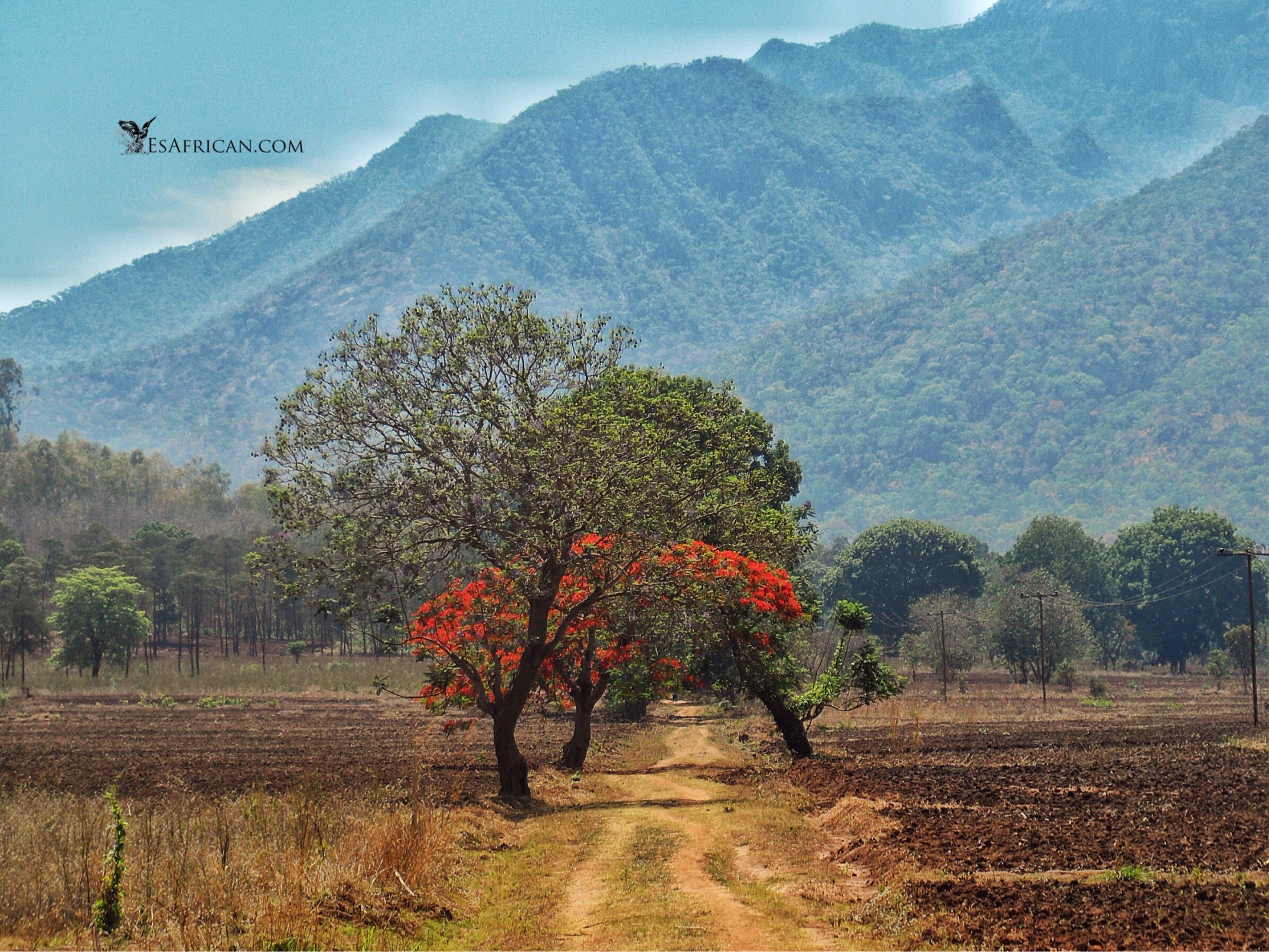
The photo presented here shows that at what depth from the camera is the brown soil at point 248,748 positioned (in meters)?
28.8

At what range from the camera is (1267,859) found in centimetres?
1642

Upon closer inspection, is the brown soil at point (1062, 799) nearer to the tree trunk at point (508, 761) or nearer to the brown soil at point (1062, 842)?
the brown soil at point (1062, 842)

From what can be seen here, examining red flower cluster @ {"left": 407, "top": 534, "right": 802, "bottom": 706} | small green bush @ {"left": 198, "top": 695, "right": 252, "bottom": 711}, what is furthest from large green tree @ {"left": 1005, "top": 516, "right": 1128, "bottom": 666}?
red flower cluster @ {"left": 407, "top": 534, "right": 802, "bottom": 706}

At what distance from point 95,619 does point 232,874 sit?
82678 mm

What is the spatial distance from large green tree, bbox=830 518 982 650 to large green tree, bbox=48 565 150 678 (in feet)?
282

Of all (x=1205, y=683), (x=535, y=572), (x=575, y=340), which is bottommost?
(x=1205, y=683)

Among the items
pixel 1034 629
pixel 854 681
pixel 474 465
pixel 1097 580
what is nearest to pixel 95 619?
pixel 854 681

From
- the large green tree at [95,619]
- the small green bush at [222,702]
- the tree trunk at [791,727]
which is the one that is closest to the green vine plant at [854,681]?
the tree trunk at [791,727]

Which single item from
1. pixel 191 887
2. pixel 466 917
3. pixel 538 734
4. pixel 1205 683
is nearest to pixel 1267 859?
pixel 466 917

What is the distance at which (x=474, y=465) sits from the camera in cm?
2633

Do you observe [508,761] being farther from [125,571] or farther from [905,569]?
[905,569]

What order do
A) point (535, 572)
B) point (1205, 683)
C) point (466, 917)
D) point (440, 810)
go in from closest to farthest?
point (466, 917), point (440, 810), point (535, 572), point (1205, 683)

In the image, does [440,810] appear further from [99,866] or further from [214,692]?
[214,692]

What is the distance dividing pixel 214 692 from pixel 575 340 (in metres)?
61.7
